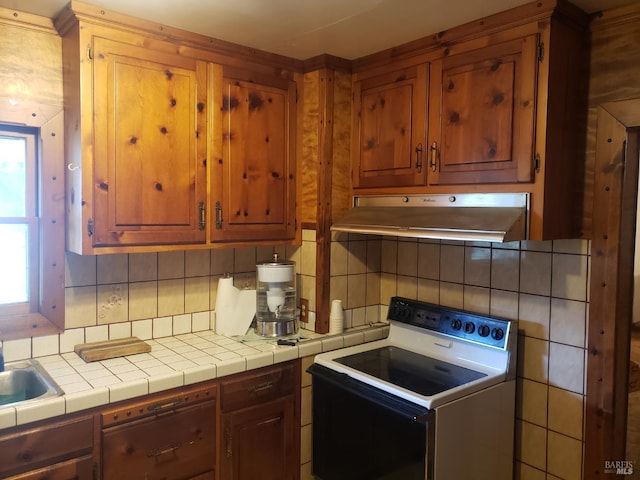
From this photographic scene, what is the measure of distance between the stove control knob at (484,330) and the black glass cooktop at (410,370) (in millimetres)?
162

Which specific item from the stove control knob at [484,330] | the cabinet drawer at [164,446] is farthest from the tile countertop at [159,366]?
the stove control knob at [484,330]

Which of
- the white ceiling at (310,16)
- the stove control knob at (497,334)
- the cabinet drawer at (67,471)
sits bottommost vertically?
the cabinet drawer at (67,471)

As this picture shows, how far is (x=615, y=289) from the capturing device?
1.83 metres

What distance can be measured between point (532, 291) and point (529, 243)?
20 cm

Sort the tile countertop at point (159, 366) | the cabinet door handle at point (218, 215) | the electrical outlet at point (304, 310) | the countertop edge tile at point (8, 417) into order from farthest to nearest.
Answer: the electrical outlet at point (304, 310) < the cabinet door handle at point (218, 215) < the tile countertop at point (159, 366) < the countertop edge tile at point (8, 417)

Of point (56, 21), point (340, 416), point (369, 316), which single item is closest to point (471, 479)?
point (340, 416)

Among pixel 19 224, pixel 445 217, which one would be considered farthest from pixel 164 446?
pixel 445 217

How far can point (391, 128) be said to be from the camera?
89.5 inches

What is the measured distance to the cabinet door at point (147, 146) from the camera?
190 centimetres

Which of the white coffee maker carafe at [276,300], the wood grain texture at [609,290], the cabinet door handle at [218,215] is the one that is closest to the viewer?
the wood grain texture at [609,290]

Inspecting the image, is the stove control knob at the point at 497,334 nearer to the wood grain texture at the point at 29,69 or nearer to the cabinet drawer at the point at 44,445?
the cabinet drawer at the point at 44,445

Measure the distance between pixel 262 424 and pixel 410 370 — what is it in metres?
0.68

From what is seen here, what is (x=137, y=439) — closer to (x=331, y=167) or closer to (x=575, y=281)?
(x=331, y=167)

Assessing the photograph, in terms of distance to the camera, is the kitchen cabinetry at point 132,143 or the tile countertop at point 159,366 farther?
the kitchen cabinetry at point 132,143
